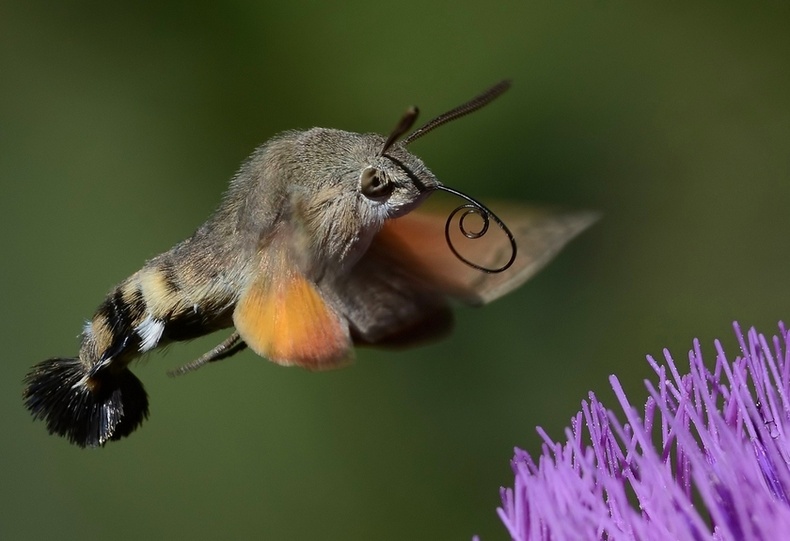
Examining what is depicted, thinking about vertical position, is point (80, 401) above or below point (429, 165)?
below

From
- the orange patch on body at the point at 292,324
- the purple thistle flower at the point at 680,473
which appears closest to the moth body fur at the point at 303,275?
the orange patch on body at the point at 292,324

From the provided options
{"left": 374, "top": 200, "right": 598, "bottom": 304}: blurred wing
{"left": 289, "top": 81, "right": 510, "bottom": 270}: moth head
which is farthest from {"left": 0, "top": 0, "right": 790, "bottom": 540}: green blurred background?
{"left": 289, "top": 81, "right": 510, "bottom": 270}: moth head

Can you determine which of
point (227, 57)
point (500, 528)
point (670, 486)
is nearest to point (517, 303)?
point (500, 528)

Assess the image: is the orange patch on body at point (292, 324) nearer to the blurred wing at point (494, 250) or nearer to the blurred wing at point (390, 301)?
the blurred wing at point (390, 301)

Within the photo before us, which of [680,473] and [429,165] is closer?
[680,473]

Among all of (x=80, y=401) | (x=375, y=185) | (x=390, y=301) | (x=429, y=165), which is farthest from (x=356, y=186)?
(x=429, y=165)

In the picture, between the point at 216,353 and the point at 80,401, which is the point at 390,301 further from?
the point at 80,401

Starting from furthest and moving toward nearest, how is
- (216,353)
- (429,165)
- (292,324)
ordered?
(429,165)
(216,353)
(292,324)
